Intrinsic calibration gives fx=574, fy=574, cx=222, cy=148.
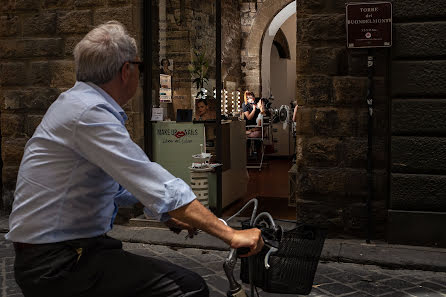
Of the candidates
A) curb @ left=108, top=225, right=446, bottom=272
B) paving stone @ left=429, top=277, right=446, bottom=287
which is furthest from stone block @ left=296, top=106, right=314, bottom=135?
paving stone @ left=429, top=277, right=446, bottom=287

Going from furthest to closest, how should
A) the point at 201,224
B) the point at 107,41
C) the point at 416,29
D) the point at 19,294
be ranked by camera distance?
the point at 416,29 < the point at 19,294 < the point at 107,41 < the point at 201,224

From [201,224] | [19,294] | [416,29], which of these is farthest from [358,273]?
[201,224]

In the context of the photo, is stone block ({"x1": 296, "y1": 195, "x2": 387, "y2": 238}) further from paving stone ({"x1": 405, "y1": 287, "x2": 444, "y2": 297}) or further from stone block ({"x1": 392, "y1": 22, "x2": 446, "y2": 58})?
stone block ({"x1": 392, "y1": 22, "x2": 446, "y2": 58})

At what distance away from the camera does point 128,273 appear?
1905 mm

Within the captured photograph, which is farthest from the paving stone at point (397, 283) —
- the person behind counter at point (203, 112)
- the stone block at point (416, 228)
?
the person behind counter at point (203, 112)

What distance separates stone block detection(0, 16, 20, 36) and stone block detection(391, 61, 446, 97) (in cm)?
432

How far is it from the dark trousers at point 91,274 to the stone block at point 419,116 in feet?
12.6

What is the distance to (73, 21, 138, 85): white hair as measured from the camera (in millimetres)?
1973

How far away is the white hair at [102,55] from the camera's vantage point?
197 centimetres

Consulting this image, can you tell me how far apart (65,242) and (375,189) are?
4201mm

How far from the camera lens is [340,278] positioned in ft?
15.2

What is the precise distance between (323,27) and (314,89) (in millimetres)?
606

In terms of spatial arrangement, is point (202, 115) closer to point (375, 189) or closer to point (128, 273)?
point (375, 189)

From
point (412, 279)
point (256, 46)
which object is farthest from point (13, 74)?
point (256, 46)
